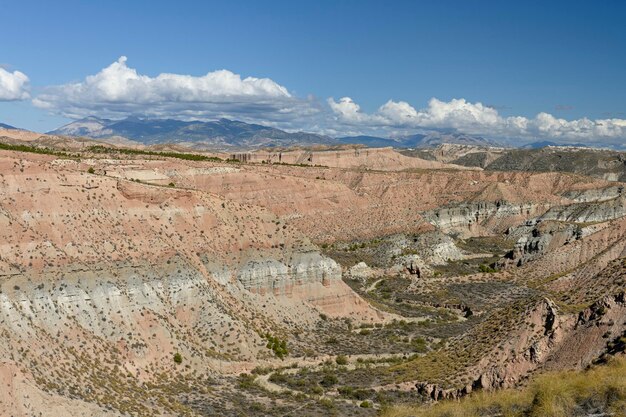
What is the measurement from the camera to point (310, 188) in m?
108

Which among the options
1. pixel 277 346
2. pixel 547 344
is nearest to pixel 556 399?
pixel 547 344

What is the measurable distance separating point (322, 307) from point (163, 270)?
16.7 meters

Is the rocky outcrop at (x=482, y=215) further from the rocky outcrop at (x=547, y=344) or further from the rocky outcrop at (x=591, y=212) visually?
the rocky outcrop at (x=547, y=344)

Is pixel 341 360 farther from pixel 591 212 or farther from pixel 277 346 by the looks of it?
pixel 591 212

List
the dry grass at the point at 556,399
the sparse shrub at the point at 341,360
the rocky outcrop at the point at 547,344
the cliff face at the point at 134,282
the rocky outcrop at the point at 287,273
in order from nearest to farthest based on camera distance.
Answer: the dry grass at the point at 556,399
the rocky outcrop at the point at 547,344
the cliff face at the point at 134,282
the sparse shrub at the point at 341,360
the rocky outcrop at the point at 287,273

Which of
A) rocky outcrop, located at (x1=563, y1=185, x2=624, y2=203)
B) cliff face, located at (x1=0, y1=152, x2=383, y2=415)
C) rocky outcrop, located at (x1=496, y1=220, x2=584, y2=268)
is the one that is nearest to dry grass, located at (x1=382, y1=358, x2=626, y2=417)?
cliff face, located at (x1=0, y1=152, x2=383, y2=415)

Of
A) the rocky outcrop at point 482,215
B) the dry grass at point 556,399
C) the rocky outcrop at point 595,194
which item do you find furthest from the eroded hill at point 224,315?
the rocky outcrop at point 595,194

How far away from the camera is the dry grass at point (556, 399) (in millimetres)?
25766

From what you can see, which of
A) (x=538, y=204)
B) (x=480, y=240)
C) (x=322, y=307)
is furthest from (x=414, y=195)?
(x=322, y=307)

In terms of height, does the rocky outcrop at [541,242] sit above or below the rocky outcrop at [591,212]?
below

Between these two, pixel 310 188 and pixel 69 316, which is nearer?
pixel 69 316

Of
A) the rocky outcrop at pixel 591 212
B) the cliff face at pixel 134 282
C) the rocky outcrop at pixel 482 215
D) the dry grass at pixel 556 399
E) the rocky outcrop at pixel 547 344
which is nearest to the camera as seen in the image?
the dry grass at pixel 556 399

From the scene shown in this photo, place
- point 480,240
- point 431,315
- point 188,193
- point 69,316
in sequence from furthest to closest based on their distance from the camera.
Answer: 1. point 480,240
2. point 431,315
3. point 188,193
4. point 69,316

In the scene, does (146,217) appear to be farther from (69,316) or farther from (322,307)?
(322,307)
